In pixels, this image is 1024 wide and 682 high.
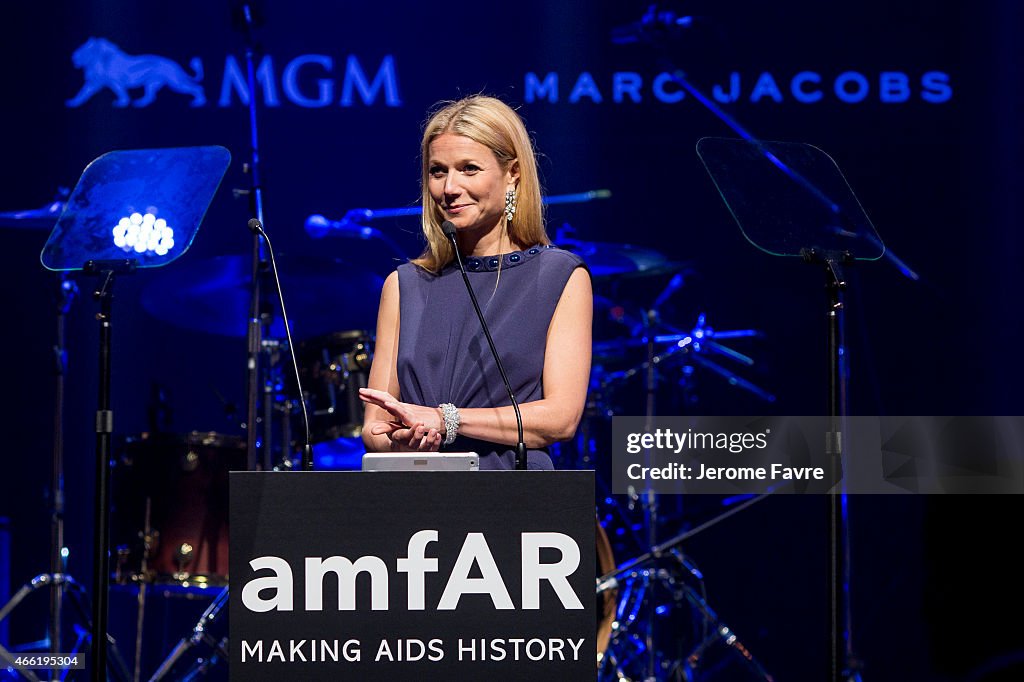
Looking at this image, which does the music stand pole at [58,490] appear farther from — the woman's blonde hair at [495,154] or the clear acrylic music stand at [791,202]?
the clear acrylic music stand at [791,202]

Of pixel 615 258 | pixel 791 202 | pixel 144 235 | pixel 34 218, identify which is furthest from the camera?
pixel 615 258

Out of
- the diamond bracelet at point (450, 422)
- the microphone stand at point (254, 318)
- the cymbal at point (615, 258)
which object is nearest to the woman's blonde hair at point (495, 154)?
the diamond bracelet at point (450, 422)

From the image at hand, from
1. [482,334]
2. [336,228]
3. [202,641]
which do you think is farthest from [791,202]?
[202,641]

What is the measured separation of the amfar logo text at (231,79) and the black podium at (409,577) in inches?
129

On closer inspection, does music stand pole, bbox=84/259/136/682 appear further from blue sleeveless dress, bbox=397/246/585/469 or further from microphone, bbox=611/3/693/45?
microphone, bbox=611/3/693/45

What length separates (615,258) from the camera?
14.7ft

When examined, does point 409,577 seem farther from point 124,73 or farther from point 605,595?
point 124,73

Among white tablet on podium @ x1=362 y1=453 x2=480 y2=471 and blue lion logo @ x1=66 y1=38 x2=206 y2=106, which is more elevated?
blue lion logo @ x1=66 y1=38 x2=206 y2=106

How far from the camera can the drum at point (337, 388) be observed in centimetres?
423

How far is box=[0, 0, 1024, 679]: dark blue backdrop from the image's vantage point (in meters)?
4.74

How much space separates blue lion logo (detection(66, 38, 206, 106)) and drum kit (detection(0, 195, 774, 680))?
30.2 inches

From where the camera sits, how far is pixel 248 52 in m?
3.97

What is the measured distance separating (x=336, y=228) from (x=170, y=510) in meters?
1.17

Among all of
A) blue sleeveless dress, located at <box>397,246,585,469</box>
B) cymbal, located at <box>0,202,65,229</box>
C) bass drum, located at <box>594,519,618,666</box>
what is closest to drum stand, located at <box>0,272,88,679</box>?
cymbal, located at <box>0,202,65,229</box>
